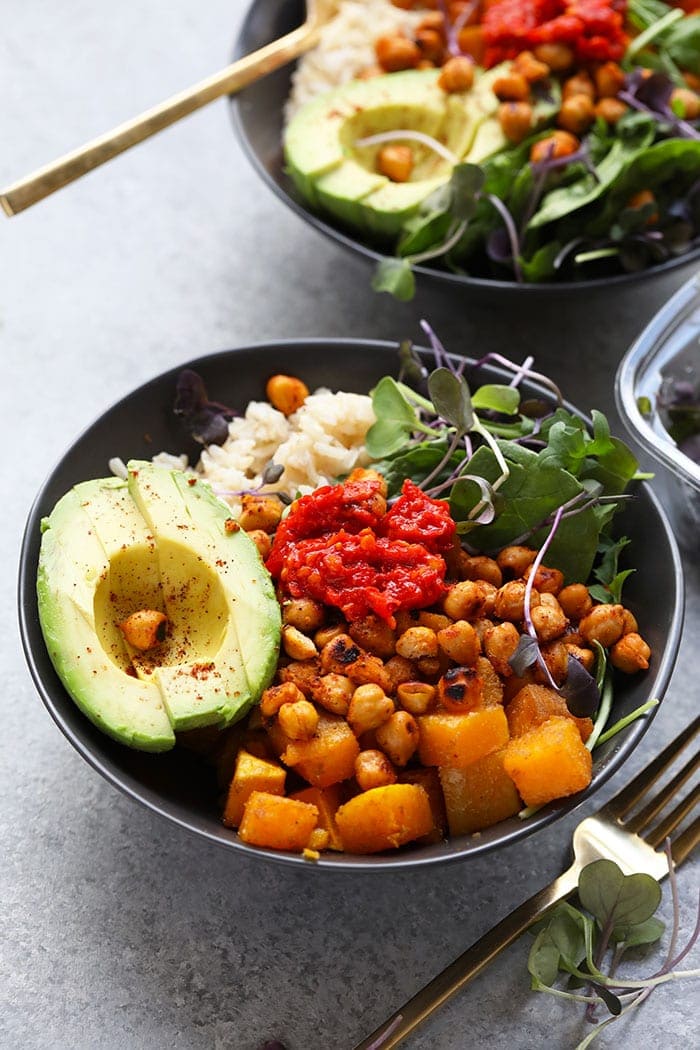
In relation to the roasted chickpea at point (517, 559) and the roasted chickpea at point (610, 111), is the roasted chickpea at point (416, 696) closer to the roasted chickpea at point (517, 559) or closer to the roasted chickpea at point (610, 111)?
the roasted chickpea at point (517, 559)

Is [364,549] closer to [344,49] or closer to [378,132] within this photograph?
[378,132]

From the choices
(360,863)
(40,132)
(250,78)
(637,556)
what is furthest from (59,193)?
(360,863)

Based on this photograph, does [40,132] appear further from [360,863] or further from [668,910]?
[668,910]

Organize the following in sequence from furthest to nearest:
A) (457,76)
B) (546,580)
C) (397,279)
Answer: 1. (457,76)
2. (397,279)
3. (546,580)

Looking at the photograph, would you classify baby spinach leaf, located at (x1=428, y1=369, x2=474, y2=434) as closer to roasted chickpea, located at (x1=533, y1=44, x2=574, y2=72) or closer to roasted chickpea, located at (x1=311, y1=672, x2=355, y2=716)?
roasted chickpea, located at (x1=311, y1=672, x2=355, y2=716)

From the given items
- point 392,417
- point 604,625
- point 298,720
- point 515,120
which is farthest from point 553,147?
point 298,720

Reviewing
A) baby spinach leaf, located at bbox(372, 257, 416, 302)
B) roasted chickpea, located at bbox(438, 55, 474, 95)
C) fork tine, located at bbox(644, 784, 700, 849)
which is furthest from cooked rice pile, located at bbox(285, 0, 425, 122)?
fork tine, located at bbox(644, 784, 700, 849)
